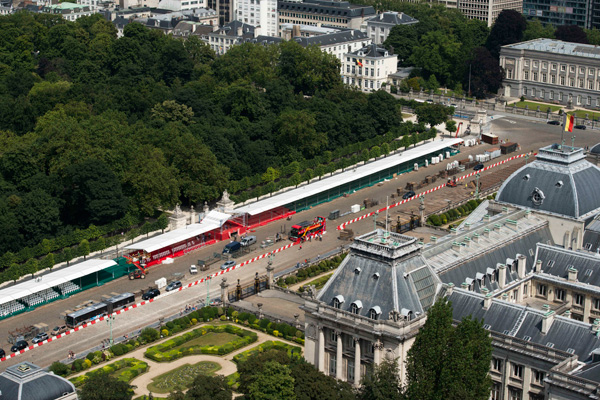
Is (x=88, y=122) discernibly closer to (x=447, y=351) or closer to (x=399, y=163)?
(x=399, y=163)

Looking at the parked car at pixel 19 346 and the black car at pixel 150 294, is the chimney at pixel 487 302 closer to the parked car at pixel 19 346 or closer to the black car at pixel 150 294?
the black car at pixel 150 294

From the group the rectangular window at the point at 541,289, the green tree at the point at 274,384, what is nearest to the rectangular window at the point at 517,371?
the rectangular window at the point at 541,289

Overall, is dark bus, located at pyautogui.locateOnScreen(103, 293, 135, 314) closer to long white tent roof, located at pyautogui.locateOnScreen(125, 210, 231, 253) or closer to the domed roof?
long white tent roof, located at pyautogui.locateOnScreen(125, 210, 231, 253)

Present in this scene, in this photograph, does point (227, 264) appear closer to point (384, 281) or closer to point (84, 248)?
point (84, 248)

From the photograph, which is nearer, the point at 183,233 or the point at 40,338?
the point at 40,338

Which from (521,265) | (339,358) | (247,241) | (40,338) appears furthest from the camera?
(247,241)

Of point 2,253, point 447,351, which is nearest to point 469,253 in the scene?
point 447,351

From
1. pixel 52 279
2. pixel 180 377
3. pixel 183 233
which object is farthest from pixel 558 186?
pixel 52 279
